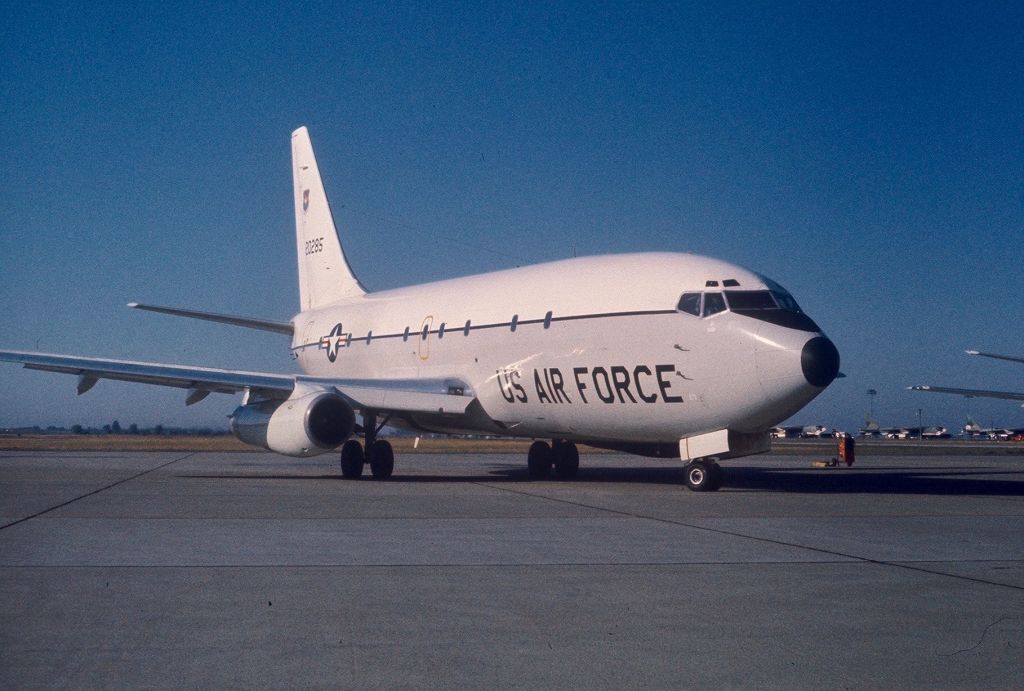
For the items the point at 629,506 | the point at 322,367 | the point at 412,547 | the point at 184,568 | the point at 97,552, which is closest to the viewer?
the point at 184,568

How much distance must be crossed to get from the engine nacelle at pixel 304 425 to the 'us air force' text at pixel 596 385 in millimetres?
3163

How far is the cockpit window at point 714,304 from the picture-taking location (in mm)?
16078

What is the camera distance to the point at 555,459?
2239 centimetres

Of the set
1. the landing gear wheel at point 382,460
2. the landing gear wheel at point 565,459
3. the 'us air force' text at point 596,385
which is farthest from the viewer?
the landing gear wheel at point 565,459

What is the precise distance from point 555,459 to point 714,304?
7.31 meters

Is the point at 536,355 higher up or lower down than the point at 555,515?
higher up

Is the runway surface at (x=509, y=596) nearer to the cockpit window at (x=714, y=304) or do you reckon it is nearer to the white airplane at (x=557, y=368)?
the white airplane at (x=557, y=368)

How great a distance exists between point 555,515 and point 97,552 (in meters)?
5.45

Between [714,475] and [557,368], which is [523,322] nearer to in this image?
[557,368]

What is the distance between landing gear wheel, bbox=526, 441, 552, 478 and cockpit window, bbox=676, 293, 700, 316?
6702 mm

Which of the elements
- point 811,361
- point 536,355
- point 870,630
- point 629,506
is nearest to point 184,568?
point 870,630

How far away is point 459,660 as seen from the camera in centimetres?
493

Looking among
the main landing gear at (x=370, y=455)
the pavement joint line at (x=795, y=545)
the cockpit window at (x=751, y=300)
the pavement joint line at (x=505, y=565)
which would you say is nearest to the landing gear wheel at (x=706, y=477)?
the cockpit window at (x=751, y=300)

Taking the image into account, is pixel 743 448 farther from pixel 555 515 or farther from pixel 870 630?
pixel 870 630
